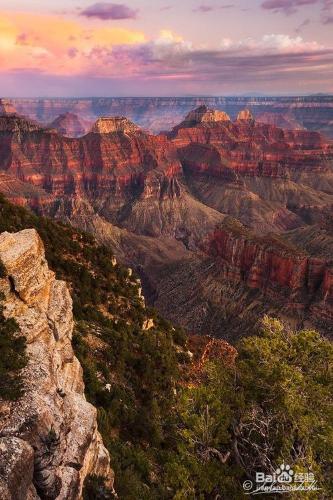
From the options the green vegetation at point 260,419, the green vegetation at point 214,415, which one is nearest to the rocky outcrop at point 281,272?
the green vegetation at point 214,415

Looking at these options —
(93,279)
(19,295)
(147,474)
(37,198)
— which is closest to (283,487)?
(147,474)

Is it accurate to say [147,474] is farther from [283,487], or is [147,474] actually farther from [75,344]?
[75,344]

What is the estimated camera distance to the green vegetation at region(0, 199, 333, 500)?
22672mm

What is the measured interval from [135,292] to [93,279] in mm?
6470

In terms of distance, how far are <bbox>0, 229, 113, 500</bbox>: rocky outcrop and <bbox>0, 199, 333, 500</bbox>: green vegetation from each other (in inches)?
63.3

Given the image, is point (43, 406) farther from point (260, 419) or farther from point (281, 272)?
point (281, 272)

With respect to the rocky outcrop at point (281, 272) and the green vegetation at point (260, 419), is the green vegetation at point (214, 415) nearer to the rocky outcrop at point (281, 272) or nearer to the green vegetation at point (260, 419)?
the green vegetation at point (260, 419)

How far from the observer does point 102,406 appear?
31984mm

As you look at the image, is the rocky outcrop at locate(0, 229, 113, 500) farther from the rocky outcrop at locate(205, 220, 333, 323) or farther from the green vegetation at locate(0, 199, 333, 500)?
the rocky outcrop at locate(205, 220, 333, 323)

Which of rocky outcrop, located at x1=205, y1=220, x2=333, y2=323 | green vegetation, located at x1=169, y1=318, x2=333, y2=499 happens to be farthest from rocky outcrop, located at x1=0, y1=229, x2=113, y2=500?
rocky outcrop, located at x1=205, y1=220, x2=333, y2=323

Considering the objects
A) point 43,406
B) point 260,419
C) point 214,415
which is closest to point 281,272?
point 260,419

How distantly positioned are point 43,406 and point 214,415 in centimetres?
1068

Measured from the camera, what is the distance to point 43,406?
18.5 m

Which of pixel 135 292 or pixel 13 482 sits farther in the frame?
pixel 135 292
